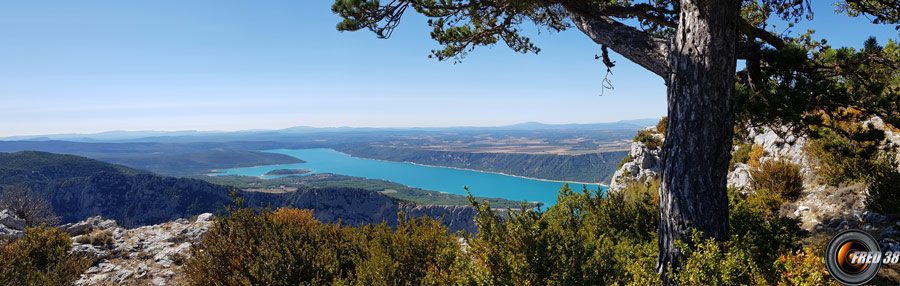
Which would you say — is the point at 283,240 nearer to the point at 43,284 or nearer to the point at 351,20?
the point at 43,284

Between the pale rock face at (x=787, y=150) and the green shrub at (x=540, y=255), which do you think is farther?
the pale rock face at (x=787, y=150)

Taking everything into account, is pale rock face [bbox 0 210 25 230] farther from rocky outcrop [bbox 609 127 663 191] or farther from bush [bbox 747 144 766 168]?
bush [bbox 747 144 766 168]

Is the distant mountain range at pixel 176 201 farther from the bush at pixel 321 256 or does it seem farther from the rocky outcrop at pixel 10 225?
the bush at pixel 321 256

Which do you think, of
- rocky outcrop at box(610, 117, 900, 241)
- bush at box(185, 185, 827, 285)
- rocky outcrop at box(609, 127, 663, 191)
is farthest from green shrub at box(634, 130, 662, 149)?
bush at box(185, 185, 827, 285)

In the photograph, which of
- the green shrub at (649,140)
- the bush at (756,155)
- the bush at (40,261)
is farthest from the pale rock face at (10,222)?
the green shrub at (649,140)

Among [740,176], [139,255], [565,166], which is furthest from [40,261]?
[565,166]
